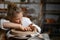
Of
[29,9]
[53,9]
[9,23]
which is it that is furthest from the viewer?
[53,9]

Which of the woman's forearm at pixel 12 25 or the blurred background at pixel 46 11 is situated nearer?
the woman's forearm at pixel 12 25

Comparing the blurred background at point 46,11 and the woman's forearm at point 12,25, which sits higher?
the woman's forearm at point 12,25

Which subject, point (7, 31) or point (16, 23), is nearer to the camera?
point (16, 23)

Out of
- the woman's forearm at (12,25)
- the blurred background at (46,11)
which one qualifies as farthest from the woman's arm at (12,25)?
the blurred background at (46,11)

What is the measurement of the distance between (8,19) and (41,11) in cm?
319

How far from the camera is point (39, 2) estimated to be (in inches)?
176

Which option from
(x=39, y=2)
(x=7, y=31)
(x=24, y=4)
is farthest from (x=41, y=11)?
(x=7, y=31)

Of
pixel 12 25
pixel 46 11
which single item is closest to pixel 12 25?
pixel 12 25

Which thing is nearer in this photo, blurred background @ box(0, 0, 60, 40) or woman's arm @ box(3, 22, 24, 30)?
woman's arm @ box(3, 22, 24, 30)

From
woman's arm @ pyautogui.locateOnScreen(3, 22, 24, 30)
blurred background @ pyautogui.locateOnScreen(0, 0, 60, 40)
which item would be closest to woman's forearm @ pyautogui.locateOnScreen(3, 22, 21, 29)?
woman's arm @ pyautogui.locateOnScreen(3, 22, 24, 30)

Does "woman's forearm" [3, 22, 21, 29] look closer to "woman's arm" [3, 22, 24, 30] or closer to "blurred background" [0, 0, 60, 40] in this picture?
"woman's arm" [3, 22, 24, 30]

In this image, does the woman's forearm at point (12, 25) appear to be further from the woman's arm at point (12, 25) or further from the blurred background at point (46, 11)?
the blurred background at point (46, 11)

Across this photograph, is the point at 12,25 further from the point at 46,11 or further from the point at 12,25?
the point at 46,11

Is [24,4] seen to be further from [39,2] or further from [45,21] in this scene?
[45,21]
